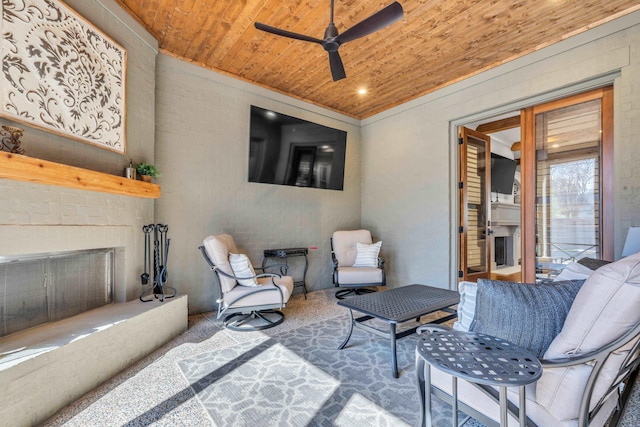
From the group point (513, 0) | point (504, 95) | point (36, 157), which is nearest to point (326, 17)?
point (513, 0)

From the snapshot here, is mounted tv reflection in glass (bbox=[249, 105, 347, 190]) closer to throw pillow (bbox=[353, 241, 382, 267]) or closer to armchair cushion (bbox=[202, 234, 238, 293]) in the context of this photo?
throw pillow (bbox=[353, 241, 382, 267])

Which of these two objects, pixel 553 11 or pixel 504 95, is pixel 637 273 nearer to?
pixel 553 11

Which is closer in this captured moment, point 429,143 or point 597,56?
point 597,56

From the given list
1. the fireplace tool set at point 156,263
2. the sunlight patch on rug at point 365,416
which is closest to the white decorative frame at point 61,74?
the fireplace tool set at point 156,263

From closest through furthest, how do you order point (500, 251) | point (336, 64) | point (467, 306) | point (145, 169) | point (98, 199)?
point (467, 306) → point (98, 199) → point (336, 64) → point (145, 169) → point (500, 251)

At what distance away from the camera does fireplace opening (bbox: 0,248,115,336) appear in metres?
1.94

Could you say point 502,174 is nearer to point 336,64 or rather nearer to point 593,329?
point 336,64

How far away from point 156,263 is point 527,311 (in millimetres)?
3166

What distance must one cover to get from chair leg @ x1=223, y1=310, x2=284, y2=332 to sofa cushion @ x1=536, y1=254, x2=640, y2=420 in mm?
2506

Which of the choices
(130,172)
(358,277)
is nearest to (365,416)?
(358,277)

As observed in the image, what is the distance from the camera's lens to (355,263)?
4.56m

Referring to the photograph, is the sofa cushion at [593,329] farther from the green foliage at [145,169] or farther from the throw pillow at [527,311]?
the green foliage at [145,169]

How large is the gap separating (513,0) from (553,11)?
47 cm

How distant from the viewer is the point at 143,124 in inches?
118
